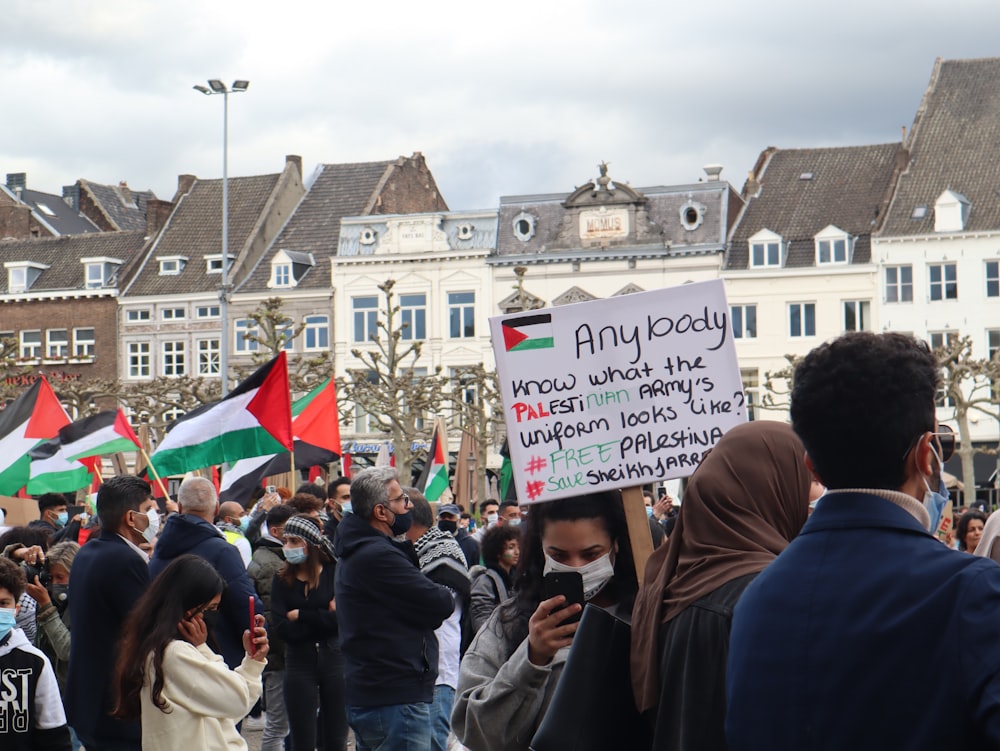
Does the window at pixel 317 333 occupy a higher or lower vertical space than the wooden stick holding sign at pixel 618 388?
higher

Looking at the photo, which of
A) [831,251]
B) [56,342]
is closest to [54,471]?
[831,251]

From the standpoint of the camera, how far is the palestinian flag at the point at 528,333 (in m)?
4.11

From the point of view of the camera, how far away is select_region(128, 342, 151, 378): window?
56844 mm

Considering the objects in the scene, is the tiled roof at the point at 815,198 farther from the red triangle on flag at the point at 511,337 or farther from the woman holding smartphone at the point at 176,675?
the red triangle on flag at the point at 511,337

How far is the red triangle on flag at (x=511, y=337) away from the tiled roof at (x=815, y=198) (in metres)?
44.7

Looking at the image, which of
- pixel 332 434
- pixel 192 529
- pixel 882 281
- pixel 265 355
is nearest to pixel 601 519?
pixel 192 529

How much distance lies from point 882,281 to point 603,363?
146 feet

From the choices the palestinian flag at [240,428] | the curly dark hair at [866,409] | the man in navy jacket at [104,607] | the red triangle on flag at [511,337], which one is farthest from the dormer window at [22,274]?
the curly dark hair at [866,409]

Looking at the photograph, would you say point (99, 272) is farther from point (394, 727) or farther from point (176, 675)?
point (176, 675)

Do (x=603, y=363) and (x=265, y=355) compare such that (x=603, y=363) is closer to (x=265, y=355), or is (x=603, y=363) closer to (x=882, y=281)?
(x=265, y=355)

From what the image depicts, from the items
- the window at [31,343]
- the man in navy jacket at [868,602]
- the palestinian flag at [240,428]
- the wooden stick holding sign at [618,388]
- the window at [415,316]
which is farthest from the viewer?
the window at [31,343]

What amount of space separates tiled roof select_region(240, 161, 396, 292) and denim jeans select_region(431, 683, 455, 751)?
151ft

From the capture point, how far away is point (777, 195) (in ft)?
165

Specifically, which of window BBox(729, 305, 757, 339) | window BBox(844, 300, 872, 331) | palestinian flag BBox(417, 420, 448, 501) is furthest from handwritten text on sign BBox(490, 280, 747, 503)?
window BBox(729, 305, 757, 339)
